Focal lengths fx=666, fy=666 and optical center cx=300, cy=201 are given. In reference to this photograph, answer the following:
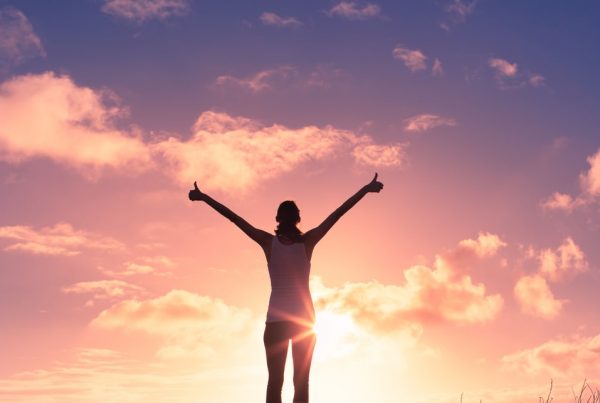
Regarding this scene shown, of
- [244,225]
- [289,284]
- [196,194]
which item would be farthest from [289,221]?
[196,194]

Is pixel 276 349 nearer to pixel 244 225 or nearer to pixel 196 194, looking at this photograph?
pixel 244 225

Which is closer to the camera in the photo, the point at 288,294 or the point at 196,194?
the point at 288,294

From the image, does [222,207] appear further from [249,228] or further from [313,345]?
[313,345]

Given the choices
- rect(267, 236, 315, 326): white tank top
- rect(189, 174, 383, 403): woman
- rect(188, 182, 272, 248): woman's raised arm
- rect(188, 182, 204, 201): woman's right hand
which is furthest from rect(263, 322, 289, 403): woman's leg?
rect(188, 182, 204, 201): woman's right hand

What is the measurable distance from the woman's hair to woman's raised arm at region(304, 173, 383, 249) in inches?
5.8

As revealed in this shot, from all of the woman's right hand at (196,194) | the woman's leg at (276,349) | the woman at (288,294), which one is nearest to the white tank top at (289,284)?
the woman at (288,294)

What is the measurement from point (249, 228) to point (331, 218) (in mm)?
1021

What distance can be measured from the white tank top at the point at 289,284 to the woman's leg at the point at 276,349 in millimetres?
103

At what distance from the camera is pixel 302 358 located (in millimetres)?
7684

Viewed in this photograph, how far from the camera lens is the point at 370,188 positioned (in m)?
8.73

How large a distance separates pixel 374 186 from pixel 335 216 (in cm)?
84

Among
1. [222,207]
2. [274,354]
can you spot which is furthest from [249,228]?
[274,354]

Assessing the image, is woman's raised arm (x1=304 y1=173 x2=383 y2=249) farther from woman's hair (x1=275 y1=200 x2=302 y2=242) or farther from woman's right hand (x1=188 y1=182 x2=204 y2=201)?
woman's right hand (x1=188 y1=182 x2=204 y2=201)

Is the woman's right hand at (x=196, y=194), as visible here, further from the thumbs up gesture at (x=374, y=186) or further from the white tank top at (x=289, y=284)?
the thumbs up gesture at (x=374, y=186)
